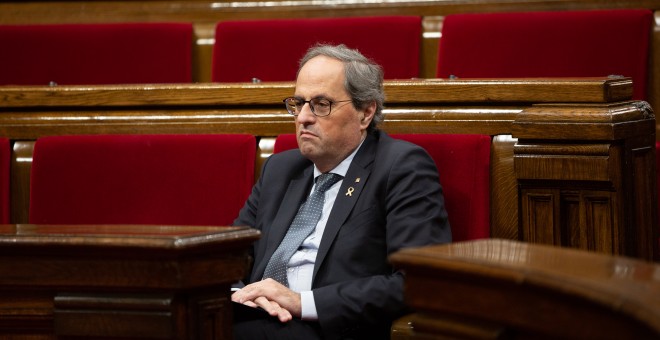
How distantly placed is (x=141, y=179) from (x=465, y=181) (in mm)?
331

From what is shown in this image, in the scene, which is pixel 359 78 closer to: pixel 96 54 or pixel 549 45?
pixel 549 45

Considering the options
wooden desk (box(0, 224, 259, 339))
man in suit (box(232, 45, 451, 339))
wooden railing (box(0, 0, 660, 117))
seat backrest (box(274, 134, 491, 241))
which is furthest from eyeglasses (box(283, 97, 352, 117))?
wooden railing (box(0, 0, 660, 117))

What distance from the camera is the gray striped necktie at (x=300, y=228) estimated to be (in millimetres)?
899

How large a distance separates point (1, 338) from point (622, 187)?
0.50 metres

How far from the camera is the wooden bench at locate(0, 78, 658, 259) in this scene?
835mm

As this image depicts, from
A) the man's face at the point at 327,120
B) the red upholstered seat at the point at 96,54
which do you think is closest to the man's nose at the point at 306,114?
the man's face at the point at 327,120

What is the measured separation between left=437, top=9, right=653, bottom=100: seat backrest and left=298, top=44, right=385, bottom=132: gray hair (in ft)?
0.91

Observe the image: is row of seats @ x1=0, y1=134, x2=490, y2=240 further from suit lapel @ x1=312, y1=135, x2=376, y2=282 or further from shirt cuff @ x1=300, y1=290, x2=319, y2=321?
shirt cuff @ x1=300, y1=290, x2=319, y2=321

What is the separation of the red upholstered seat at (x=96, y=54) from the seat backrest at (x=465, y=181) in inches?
22.4

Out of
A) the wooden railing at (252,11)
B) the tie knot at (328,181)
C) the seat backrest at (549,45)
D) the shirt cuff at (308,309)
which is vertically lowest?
the shirt cuff at (308,309)

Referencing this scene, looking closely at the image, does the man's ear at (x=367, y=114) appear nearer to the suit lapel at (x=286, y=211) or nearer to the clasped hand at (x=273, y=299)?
the suit lapel at (x=286, y=211)

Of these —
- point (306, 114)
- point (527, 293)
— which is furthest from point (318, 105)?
point (527, 293)

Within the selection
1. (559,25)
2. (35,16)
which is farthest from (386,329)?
(35,16)

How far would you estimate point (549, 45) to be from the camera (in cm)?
122
